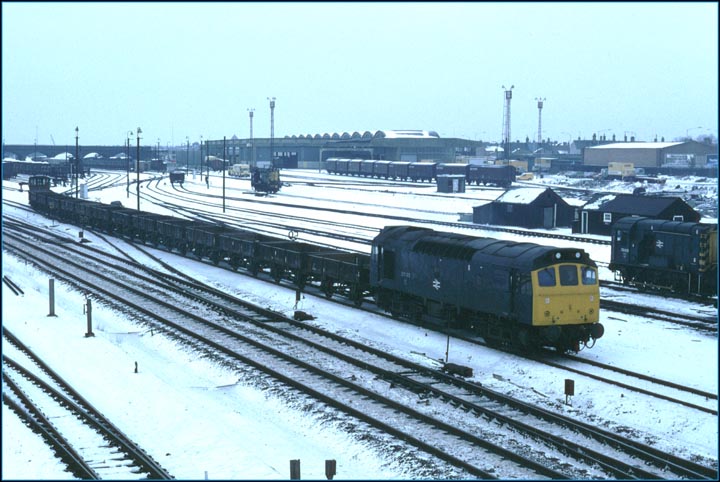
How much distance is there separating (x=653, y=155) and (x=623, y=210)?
375 feet

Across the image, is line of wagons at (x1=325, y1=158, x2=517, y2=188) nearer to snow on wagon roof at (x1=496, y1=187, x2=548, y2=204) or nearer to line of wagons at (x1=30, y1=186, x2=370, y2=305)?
snow on wagon roof at (x1=496, y1=187, x2=548, y2=204)

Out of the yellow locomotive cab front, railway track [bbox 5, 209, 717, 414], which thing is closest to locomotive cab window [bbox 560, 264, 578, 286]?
the yellow locomotive cab front

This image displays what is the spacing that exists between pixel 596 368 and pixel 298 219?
49.9 metres

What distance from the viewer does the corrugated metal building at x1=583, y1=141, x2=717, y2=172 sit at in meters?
156

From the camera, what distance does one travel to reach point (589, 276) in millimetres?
24297

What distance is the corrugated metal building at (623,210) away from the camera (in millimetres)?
48000

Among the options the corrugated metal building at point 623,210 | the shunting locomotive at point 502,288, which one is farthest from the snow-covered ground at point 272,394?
the corrugated metal building at point 623,210

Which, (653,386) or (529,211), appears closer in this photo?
(653,386)

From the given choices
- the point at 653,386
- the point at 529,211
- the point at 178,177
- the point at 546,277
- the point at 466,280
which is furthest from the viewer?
the point at 178,177

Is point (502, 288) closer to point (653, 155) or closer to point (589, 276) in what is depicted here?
point (589, 276)

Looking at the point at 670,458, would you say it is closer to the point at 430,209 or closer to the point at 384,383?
the point at 384,383

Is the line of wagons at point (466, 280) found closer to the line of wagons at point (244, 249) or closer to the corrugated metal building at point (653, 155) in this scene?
the line of wagons at point (244, 249)

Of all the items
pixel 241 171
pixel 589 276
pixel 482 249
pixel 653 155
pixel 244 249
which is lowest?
pixel 244 249

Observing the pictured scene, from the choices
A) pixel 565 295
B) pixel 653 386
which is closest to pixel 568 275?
pixel 565 295
